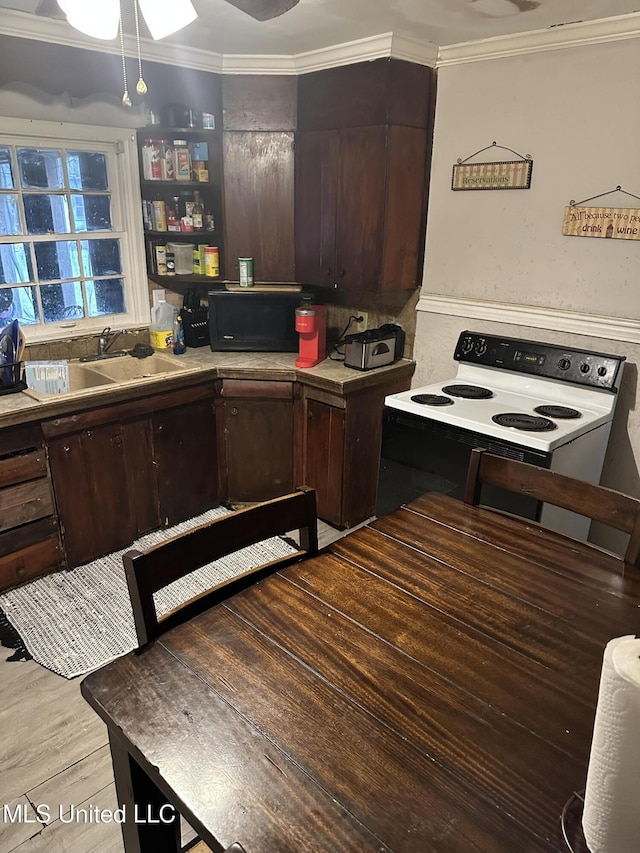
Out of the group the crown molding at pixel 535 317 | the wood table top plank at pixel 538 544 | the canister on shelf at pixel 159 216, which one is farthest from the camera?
the canister on shelf at pixel 159 216

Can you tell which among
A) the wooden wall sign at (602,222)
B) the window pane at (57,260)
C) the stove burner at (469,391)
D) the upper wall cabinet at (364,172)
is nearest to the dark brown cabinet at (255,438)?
the upper wall cabinet at (364,172)

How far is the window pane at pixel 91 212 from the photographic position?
3.11 meters

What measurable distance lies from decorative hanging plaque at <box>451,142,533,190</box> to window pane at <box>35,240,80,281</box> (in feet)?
6.38

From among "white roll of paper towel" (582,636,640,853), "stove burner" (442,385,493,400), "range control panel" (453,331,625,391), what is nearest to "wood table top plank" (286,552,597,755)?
"white roll of paper towel" (582,636,640,853)

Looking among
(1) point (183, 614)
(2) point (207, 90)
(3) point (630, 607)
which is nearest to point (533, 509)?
(3) point (630, 607)

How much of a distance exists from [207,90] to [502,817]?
125 inches

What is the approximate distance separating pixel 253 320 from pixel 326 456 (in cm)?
86

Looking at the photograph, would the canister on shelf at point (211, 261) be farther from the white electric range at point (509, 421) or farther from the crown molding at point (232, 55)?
the white electric range at point (509, 421)

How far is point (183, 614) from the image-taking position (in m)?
1.21

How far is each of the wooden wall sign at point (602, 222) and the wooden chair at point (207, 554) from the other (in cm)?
184

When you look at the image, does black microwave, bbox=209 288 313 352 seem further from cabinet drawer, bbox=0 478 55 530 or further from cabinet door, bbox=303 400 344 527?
cabinet drawer, bbox=0 478 55 530

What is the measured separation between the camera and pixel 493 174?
2768 millimetres

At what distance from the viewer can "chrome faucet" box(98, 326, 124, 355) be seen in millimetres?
3180

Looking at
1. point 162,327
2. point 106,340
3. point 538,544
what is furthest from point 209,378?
point 538,544
